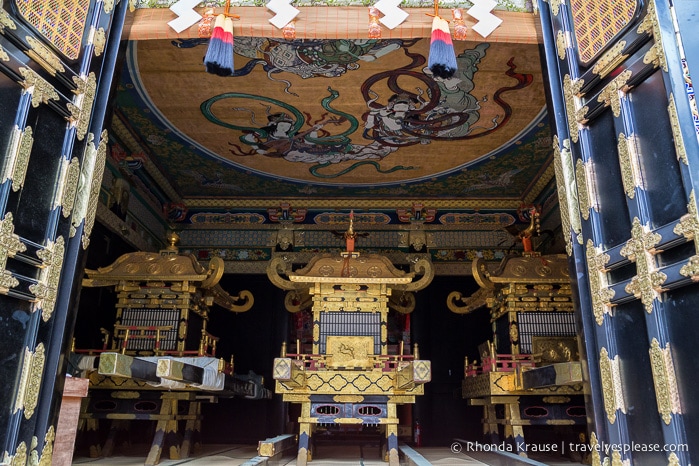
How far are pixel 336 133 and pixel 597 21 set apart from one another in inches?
164

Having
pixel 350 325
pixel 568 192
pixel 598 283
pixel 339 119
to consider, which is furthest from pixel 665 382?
pixel 339 119

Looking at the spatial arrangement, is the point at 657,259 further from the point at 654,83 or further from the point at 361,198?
the point at 361,198

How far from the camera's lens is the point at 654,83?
2.84 meters

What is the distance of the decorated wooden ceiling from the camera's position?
555 centimetres

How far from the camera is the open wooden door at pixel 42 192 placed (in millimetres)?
2770

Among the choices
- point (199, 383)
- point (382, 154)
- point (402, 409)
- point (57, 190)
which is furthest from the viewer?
point (402, 409)

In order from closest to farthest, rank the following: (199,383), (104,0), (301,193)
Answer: (104,0), (199,383), (301,193)

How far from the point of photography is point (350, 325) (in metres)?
6.04

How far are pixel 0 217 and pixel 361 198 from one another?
268 inches

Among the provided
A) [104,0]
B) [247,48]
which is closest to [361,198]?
[247,48]

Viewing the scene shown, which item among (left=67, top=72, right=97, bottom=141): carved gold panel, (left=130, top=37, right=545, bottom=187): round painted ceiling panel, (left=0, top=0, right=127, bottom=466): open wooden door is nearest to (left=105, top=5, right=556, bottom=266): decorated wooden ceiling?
(left=130, top=37, right=545, bottom=187): round painted ceiling panel

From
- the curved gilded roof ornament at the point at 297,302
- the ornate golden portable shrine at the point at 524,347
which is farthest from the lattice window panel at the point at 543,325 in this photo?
the curved gilded roof ornament at the point at 297,302

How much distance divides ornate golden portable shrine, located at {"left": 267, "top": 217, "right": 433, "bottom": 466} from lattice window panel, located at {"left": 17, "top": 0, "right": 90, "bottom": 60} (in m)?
2.91

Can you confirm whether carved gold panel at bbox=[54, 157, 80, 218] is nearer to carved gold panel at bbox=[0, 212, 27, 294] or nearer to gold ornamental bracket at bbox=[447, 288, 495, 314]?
carved gold panel at bbox=[0, 212, 27, 294]
